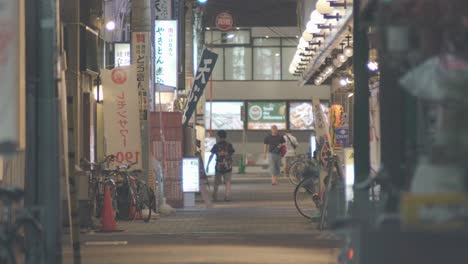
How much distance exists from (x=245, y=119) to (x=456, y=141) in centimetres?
5105

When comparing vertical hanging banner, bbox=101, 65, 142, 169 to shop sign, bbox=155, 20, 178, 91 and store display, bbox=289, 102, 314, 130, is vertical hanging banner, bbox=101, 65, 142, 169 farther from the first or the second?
store display, bbox=289, 102, 314, 130

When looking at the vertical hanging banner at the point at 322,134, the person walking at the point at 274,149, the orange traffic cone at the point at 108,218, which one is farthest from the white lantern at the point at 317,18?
the person walking at the point at 274,149

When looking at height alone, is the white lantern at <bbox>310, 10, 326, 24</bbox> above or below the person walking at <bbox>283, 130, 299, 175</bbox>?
above

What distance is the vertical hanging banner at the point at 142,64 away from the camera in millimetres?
20719

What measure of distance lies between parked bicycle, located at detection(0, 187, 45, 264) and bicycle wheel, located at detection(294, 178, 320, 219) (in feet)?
34.6

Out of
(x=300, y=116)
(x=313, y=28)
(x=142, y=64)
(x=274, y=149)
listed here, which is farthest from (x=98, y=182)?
(x=300, y=116)

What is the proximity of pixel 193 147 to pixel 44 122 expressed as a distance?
18835mm

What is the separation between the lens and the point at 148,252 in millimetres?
13883

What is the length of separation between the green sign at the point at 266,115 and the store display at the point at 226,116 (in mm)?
665

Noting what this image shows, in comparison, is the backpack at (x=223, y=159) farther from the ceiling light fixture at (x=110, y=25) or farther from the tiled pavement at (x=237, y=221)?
the ceiling light fixture at (x=110, y=25)

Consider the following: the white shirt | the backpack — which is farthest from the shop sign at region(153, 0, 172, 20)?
the white shirt

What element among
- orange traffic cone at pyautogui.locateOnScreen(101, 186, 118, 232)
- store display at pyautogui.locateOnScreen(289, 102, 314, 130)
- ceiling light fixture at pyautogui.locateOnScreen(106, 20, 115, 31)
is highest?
ceiling light fixture at pyautogui.locateOnScreen(106, 20, 115, 31)

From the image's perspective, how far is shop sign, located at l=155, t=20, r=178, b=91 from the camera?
79.2 ft

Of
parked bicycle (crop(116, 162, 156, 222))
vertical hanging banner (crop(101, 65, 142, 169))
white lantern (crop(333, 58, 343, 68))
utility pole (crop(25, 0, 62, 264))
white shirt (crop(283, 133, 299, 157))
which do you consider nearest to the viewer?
utility pole (crop(25, 0, 62, 264))
